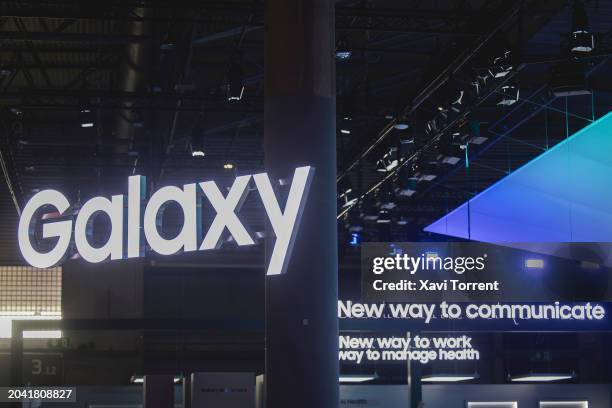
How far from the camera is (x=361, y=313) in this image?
1215 centimetres

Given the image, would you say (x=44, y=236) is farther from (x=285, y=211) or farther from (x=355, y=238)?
(x=355, y=238)

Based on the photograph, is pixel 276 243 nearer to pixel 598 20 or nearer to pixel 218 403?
pixel 218 403

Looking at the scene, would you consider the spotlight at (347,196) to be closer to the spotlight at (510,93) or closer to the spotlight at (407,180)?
the spotlight at (407,180)

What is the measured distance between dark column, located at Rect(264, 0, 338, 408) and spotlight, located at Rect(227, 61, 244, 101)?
17.7 ft

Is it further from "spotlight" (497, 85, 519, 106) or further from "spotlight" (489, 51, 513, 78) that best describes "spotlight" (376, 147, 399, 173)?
"spotlight" (489, 51, 513, 78)

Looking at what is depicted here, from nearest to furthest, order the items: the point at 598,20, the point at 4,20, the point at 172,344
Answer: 1. the point at 598,20
2. the point at 4,20
3. the point at 172,344

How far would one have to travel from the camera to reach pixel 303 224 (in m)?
7.86

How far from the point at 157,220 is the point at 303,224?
1300 mm

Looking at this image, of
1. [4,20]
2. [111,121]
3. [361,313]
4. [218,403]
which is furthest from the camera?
[111,121]

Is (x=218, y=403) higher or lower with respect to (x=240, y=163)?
lower

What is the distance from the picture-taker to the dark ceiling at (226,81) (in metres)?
12.7

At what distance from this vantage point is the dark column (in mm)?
7820

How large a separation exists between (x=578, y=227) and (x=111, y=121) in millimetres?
8837

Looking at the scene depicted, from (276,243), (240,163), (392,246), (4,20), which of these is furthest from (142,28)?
(240,163)
